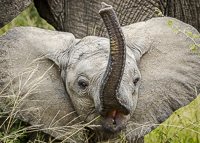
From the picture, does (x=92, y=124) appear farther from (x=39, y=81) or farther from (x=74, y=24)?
(x=74, y=24)

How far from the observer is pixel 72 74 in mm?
2848

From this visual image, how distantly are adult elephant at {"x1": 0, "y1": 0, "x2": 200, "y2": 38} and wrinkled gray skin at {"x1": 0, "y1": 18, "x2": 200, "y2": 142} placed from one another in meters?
0.55

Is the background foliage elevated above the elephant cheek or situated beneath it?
situated beneath

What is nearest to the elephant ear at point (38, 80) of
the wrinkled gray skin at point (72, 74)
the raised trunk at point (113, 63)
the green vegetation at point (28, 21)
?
the wrinkled gray skin at point (72, 74)

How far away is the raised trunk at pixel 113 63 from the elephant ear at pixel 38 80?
2.13ft

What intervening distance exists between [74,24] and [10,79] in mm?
958

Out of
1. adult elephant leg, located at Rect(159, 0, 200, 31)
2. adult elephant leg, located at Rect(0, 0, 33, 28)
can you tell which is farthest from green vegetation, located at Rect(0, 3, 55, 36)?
adult elephant leg, located at Rect(0, 0, 33, 28)

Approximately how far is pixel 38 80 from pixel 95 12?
97 centimetres

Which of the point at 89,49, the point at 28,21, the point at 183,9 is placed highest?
the point at 89,49

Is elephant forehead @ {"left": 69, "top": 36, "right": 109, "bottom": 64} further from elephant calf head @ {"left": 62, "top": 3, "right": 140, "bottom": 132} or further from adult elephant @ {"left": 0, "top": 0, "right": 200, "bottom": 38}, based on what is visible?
adult elephant @ {"left": 0, "top": 0, "right": 200, "bottom": 38}

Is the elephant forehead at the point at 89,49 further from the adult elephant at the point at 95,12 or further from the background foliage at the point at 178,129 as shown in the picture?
the adult elephant at the point at 95,12

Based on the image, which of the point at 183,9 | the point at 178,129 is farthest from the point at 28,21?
the point at 178,129

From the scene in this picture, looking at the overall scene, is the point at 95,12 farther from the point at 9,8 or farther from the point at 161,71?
the point at 161,71

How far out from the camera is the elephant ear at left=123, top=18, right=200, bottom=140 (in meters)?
3.04
